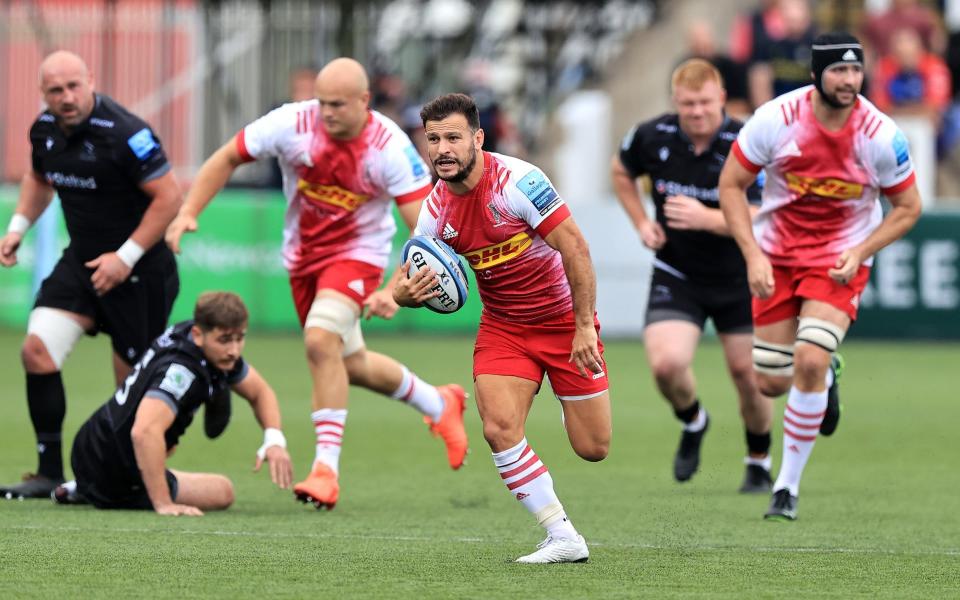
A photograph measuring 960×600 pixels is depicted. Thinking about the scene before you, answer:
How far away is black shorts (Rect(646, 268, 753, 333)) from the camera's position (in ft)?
33.6

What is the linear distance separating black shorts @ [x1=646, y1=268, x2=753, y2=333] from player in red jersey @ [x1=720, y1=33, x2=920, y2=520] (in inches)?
41.9

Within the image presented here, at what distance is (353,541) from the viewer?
772cm

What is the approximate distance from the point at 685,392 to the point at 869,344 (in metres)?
9.35

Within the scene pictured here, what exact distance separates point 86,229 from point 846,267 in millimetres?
4078

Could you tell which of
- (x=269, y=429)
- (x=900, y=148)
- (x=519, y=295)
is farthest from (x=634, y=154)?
(x=519, y=295)

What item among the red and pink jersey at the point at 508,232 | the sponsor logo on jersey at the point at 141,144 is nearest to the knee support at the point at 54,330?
the sponsor logo on jersey at the point at 141,144

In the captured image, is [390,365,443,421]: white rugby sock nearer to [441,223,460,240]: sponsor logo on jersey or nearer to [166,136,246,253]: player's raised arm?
[166,136,246,253]: player's raised arm

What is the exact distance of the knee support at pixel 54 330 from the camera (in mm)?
9398

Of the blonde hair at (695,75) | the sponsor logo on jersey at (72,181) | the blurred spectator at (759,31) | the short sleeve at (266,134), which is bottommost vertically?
the sponsor logo on jersey at (72,181)

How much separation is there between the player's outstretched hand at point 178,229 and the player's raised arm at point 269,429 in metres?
0.74

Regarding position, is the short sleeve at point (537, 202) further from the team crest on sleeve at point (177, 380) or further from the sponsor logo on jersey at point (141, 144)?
the sponsor logo on jersey at point (141, 144)

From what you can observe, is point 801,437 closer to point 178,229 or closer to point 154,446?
point 154,446

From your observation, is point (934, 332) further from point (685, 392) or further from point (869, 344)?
point (685, 392)

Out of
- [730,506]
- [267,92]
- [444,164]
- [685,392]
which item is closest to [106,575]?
[444,164]
